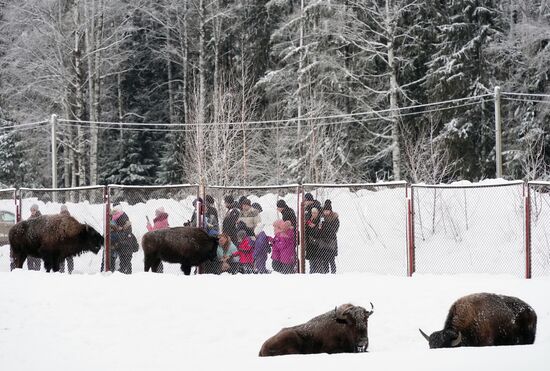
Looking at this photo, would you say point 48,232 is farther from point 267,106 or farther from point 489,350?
point 267,106

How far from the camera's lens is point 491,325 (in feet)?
28.0

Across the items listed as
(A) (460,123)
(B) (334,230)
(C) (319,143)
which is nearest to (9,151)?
(C) (319,143)

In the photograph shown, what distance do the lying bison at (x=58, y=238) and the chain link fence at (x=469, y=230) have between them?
7.39 m

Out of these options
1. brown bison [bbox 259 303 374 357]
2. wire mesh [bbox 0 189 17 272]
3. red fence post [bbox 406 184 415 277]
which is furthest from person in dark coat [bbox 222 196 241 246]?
brown bison [bbox 259 303 374 357]

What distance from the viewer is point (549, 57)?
101 feet

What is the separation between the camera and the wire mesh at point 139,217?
49.6 ft

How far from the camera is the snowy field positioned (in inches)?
372

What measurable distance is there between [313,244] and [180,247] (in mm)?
2600

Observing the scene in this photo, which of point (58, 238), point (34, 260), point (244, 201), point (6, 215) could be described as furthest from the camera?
point (6, 215)

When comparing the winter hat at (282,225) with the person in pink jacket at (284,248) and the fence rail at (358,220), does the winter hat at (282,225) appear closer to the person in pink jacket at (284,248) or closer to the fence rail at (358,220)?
the person in pink jacket at (284,248)

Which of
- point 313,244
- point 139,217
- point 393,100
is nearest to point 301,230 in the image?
→ point 313,244

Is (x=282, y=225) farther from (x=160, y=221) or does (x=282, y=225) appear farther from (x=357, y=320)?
(x=357, y=320)

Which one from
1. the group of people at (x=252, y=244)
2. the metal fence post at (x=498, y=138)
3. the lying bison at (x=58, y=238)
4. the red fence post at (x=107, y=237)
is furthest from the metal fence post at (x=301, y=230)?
the metal fence post at (x=498, y=138)

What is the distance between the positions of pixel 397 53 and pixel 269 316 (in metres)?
23.7
